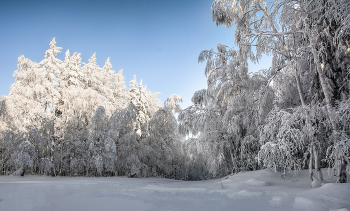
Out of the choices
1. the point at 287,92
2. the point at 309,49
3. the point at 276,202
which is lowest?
the point at 276,202

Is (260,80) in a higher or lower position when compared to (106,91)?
lower

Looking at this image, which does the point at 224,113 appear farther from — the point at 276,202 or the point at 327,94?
the point at 276,202

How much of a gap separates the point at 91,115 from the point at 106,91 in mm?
3628

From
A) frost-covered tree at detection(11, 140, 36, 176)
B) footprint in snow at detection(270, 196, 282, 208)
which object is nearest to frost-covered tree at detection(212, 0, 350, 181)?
footprint in snow at detection(270, 196, 282, 208)

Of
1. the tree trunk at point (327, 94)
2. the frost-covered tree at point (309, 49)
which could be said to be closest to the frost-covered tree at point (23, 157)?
the frost-covered tree at point (309, 49)

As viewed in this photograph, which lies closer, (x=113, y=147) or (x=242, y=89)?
(x=242, y=89)

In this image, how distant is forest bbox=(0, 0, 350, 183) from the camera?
548 centimetres

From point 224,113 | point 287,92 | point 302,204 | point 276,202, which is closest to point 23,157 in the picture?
point 224,113

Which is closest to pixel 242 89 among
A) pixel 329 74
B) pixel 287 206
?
pixel 329 74

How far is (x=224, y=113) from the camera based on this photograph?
10289mm

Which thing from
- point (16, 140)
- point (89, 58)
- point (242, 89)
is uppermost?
point (89, 58)

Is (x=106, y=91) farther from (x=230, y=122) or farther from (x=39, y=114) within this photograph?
(x=230, y=122)

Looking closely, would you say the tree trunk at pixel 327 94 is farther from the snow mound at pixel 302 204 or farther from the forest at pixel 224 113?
the snow mound at pixel 302 204

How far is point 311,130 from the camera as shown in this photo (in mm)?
5281
